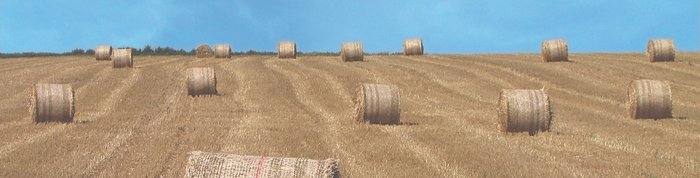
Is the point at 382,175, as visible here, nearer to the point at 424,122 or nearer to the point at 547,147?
the point at 547,147

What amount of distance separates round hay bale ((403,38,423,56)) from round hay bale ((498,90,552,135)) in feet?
91.0

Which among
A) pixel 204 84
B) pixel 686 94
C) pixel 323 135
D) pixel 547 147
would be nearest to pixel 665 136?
pixel 547 147

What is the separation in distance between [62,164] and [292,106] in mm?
12215

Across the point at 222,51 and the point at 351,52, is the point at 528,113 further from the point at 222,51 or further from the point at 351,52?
the point at 222,51

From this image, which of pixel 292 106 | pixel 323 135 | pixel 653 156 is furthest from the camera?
pixel 292 106

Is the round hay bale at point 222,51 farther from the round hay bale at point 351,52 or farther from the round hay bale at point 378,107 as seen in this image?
the round hay bale at point 378,107

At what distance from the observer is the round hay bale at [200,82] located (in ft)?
95.6

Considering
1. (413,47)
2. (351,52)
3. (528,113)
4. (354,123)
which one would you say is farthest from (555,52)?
(528,113)

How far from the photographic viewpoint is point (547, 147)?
16.8 meters

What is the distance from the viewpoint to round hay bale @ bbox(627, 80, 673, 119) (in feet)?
75.1

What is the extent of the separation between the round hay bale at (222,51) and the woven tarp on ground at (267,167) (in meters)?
38.8

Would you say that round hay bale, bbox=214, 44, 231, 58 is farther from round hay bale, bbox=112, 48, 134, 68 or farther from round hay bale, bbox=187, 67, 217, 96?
round hay bale, bbox=187, 67, 217, 96

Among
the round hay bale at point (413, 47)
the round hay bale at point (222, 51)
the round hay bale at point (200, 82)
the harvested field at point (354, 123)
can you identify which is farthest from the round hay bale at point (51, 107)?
the round hay bale at point (222, 51)

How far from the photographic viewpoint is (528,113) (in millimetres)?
19203
